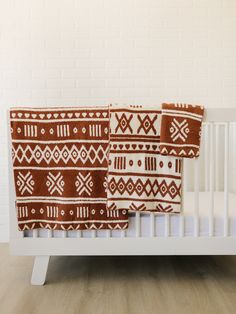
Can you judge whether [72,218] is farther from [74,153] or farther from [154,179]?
[154,179]

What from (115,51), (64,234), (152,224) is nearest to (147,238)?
(152,224)

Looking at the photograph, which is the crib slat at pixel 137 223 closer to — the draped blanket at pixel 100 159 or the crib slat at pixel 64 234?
the draped blanket at pixel 100 159

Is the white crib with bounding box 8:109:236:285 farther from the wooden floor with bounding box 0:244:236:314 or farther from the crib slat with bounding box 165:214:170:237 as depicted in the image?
the wooden floor with bounding box 0:244:236:314

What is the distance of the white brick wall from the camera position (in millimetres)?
2531

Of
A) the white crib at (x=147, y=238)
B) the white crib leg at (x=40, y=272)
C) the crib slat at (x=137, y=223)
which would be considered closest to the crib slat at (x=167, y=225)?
the white crib at (x=147, y=238)

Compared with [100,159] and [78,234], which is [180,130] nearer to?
[100,159]

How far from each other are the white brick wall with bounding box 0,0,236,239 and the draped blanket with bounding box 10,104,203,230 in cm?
94

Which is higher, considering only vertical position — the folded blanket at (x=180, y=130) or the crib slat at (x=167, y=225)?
the folded blanket at (x=180, y=130)

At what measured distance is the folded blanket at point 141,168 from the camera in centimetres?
163

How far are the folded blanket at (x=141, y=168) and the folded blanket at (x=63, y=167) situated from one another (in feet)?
0.15

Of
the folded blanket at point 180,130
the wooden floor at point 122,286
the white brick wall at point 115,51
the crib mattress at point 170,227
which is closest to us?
the wooden floor at point 122,286

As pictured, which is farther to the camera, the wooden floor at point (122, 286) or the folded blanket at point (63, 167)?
the folded blanket at point (63, 167)

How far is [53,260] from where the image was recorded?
2.17 m

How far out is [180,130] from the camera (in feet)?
5.37
